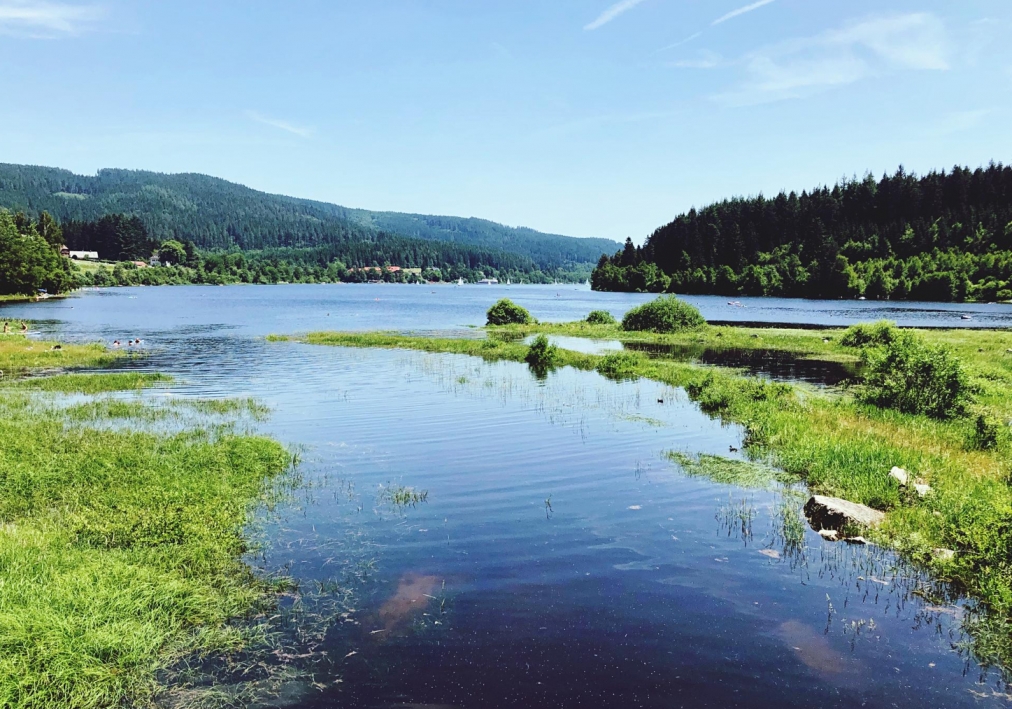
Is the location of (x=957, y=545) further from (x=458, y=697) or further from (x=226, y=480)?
(x=226, y=480)

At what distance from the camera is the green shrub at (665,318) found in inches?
3204

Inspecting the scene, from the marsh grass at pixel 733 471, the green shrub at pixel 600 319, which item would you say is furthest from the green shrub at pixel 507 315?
the marsh grass at pixel 733 471

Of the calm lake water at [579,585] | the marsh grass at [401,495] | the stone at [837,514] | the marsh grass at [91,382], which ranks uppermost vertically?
the marsh grass at [91,382]

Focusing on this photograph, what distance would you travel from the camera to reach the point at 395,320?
366 ft

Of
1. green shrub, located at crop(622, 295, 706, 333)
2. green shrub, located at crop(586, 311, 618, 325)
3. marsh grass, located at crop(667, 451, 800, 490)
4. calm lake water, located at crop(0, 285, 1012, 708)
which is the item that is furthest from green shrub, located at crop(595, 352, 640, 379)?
green shrub, located at crop(586, 311, 618, 325)

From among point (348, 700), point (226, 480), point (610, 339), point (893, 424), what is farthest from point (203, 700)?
point (610, 339)

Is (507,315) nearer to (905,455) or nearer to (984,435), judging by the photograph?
(984,435)

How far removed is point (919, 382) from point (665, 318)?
50.7m

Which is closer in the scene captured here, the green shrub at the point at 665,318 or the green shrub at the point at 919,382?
the green shrub at the point at 919,382

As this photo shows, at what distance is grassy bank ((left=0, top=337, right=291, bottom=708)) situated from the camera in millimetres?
10336

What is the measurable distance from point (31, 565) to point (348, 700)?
24.8 ft

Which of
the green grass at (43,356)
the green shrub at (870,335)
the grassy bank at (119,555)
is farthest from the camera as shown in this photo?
the green shrub at (870,335)

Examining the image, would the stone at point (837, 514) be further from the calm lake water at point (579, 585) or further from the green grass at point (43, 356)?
the green grass at point (43, 356)

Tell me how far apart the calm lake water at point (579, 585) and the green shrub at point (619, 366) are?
679 inches
